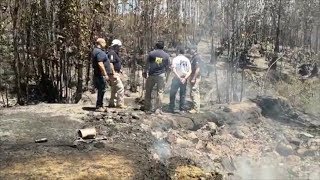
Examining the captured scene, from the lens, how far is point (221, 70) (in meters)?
21.2

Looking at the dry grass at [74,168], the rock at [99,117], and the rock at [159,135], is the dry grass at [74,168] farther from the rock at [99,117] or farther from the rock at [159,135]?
the rock at [99,117]

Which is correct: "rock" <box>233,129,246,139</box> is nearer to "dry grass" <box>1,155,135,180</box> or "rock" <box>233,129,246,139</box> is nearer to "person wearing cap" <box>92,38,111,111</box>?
"person wearing cap" <box>92,38,111,111</box>

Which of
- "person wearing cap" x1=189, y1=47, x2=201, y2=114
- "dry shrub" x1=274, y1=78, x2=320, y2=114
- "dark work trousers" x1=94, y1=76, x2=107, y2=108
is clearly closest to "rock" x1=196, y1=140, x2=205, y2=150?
"person wearing cap" x1=189, y1=47, x2=201, y2=114

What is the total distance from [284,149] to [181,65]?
287cm

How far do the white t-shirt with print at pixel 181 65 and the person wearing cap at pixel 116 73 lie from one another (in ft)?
4.06

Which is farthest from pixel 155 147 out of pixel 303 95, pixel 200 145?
pixel 303 95

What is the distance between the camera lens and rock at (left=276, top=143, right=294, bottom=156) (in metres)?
9.10

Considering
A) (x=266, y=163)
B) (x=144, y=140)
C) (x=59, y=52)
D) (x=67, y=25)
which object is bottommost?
(x=266, y=163)

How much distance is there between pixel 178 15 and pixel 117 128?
56.7ft

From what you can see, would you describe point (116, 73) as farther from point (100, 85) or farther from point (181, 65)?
point (181, 65)

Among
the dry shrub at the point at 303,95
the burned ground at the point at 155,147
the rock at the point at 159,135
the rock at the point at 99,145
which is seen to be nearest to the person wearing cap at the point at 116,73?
the burned ground at the point at 155,147

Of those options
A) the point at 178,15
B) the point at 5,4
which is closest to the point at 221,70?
the point at 178,15

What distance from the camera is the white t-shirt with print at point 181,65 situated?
30.6ft

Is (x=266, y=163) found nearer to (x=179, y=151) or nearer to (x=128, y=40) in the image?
(x=179, y=151)
